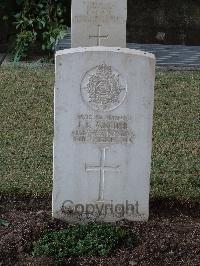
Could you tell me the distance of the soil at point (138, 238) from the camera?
4219mm

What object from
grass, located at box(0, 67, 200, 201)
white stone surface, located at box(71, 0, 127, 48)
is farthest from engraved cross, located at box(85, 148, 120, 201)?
white stone surface, located at box(71, 0, 127, 48)

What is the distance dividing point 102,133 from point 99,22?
2924mm

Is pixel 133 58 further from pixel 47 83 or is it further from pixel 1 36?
pixel 1 36

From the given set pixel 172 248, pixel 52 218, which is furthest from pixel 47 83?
pixel 172 248

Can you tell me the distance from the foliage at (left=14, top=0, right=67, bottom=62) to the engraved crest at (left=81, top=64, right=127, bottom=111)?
0.60 meters

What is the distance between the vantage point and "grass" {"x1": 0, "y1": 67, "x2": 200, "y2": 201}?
5.55 m

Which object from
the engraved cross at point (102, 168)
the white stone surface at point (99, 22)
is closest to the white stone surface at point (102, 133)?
the engraved cross at point (102, 168)

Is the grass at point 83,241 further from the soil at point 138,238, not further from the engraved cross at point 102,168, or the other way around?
the engraved cross at point 102,168

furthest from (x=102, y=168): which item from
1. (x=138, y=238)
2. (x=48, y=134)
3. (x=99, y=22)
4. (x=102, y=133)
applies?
(x=99, y=22)

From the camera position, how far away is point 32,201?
17.4ft

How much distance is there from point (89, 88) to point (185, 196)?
1.36m

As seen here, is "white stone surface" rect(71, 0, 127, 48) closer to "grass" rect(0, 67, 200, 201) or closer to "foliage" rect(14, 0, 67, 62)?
"grass" rect(0, 67, 200, 201)

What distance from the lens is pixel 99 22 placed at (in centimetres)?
726

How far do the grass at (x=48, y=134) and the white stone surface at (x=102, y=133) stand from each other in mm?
683
